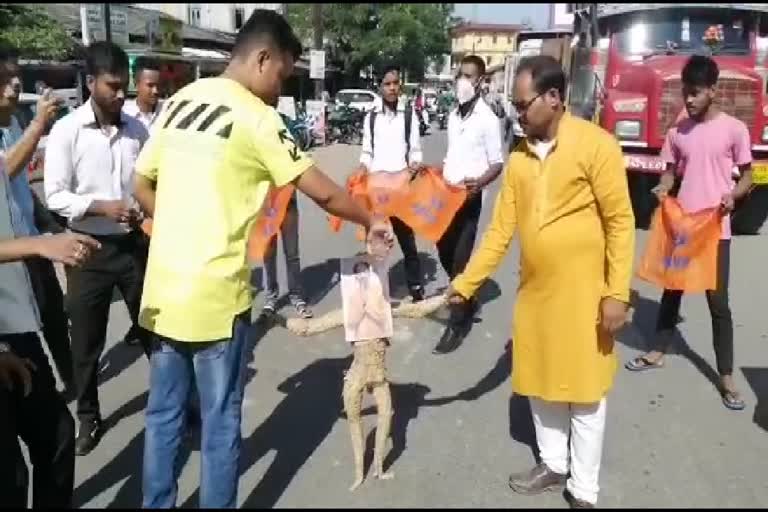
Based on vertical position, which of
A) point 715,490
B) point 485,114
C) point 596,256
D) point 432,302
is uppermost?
point 485,114

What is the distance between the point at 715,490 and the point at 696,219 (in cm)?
158

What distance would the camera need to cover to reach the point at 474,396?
4172mm

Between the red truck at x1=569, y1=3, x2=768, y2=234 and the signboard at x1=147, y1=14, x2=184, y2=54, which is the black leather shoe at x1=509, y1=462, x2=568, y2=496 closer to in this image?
the red truck at x1=569, y1=3, x2=768, y2=234

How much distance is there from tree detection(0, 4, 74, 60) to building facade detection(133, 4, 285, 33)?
2167cm

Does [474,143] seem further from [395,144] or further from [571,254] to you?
[571,254]

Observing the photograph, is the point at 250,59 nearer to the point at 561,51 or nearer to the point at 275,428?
the point at 275,428

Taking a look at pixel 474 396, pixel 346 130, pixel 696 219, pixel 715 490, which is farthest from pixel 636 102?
pixel 346 130

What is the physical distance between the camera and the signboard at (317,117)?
19938mm

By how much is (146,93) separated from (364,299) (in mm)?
2278

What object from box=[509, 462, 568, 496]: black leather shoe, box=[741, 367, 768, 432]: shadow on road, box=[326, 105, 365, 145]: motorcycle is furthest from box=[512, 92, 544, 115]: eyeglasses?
box=[326, 105, 365, 145]: motorcycle

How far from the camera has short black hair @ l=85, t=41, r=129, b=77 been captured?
341 centimetres

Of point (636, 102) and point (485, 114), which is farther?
point (636, 102)

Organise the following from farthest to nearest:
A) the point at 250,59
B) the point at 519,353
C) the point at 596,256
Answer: the point at 519,353 → the point at 596,256 → the point at 250,59

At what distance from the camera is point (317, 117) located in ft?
66.1
